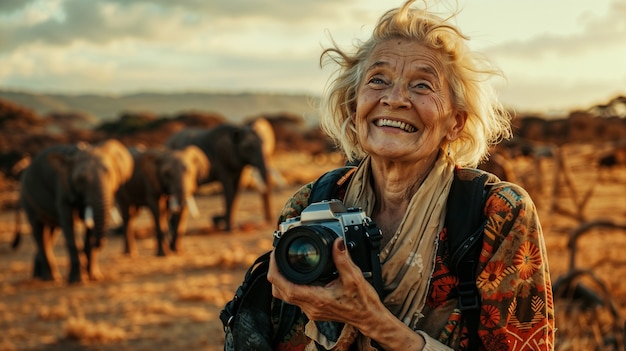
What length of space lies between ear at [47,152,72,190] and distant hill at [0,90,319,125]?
118 meters

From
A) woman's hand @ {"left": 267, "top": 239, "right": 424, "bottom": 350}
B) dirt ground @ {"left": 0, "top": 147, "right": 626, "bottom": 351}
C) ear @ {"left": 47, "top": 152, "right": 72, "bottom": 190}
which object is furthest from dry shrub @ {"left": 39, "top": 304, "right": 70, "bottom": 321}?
woman's hand @ {"left": 267, "top": 239, "right": 424, "bottom": 350}

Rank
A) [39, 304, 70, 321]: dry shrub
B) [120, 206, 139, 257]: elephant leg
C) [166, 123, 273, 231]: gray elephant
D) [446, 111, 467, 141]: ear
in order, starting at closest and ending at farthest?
1. [446, 111, 467, 141]: ear
2. [39, 304, 70, 321]: dry shrub
3. [120, 206, 139, 257]: elephant leg
4. [166, 123, 273, 231]: gray elephant

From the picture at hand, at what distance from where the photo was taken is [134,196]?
13.7m

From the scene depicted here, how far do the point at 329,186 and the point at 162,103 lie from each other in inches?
5838

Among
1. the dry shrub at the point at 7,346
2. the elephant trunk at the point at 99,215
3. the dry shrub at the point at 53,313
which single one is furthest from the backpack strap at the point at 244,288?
the elephant trunk at the point at 99,215

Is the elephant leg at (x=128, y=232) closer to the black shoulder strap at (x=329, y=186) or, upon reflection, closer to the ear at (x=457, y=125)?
the black shoulder strap at (x=329, y=186)

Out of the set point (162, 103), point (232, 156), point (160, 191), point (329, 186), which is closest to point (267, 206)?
point (232, 156)

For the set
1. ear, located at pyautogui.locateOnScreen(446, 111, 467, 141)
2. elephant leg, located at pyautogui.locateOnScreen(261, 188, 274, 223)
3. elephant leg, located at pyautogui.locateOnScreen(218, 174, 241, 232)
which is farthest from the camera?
elephant leg, located at pyautogui.locateOnScreen(261, 188, 274, 223)

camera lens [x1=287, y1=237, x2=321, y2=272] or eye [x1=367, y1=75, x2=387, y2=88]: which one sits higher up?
eye [x1=367, y1=75, x2=387, y2=88]

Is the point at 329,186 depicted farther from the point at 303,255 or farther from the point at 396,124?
the point at 303,255

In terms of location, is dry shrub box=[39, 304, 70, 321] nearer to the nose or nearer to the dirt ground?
the dirt ground

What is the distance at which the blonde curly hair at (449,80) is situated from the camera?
2.14 m

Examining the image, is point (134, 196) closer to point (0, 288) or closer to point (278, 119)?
point (0, 288)

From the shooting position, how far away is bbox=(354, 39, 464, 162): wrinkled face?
211 centimetres
